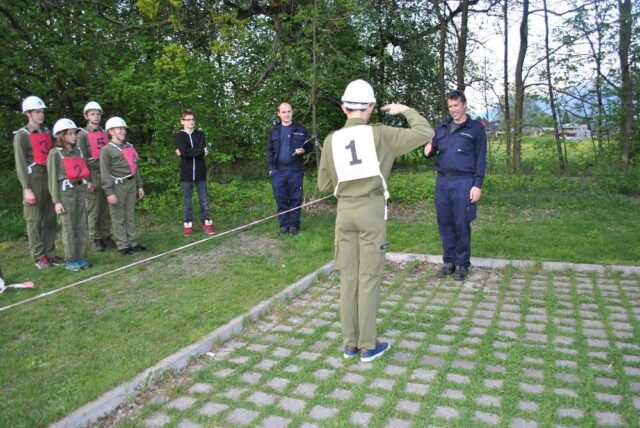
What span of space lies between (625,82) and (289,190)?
845 centimetres

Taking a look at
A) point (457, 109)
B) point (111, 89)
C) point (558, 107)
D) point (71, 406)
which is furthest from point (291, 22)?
point (71, 406)

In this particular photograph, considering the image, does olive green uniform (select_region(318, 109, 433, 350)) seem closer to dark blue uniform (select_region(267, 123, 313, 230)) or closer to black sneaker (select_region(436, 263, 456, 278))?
black sneaker (select_region(436, 263, 456, 278))

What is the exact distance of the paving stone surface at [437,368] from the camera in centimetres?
335

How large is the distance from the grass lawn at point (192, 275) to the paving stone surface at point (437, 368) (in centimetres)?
57

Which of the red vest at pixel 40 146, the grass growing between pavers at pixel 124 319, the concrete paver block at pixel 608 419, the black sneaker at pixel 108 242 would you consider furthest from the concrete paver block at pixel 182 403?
the black sneaker at pixel 108 242

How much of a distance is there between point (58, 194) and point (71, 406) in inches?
163

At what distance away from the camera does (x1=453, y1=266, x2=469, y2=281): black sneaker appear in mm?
6180

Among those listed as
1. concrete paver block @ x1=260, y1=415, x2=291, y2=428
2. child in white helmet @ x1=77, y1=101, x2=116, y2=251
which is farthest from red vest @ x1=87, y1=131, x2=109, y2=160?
concrete paver block @ x1=260, y1=415, x2=291, y2=428

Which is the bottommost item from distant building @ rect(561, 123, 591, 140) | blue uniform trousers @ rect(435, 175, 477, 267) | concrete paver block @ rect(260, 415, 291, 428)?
concrete paver block @ rect(260, 415, 291, 428)

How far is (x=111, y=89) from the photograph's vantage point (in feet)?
40.4

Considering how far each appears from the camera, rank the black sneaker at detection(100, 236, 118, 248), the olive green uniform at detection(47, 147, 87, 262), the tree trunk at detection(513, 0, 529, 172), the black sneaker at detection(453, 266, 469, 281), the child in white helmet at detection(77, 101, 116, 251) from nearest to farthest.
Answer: the black sneaker at detection(453, 266, 469, 281) < the olive green uniform at detection(47, 147, 87, 262) < the child in white helmet at detection(77, 101, 116, 251) < the black sneaker at detection(100, 236, 118, 248) < the tree trunk at detection(513, 0, 529, 172)

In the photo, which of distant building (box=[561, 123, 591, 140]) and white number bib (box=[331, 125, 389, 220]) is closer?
white number bib (box=[331, 125, 389, 220])

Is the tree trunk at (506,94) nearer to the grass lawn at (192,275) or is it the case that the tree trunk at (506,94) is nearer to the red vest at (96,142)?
the grass lawn at (192,275)

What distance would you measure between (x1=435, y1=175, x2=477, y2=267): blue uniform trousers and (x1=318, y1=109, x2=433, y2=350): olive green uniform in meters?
2.17
